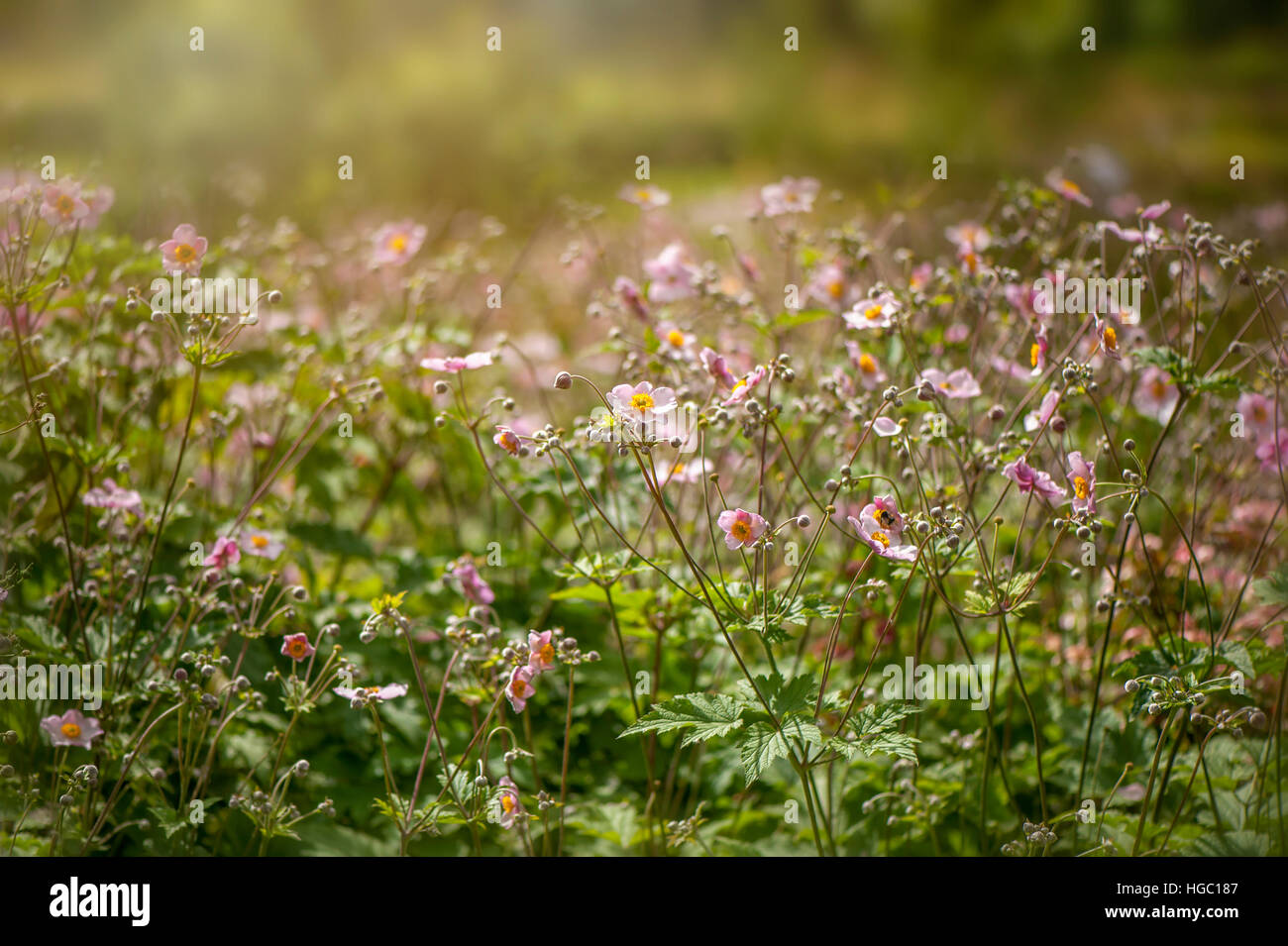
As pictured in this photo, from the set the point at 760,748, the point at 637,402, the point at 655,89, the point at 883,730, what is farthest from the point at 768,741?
the point at 655,89

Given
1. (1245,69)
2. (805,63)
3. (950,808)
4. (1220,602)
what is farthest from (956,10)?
(950,808)

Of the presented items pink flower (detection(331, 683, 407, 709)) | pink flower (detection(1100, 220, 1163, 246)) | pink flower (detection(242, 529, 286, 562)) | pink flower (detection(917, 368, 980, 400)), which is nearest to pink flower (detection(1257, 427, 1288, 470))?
pink flower (detection(1100, 220, 1163, 246))

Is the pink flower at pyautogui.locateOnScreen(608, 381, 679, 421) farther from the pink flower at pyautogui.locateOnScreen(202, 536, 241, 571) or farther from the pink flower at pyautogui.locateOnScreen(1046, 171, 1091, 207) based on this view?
the pink flower at pyautogui.locateOnScreen(1046, 171, 1091, 207)

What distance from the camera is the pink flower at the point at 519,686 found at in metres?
1.39

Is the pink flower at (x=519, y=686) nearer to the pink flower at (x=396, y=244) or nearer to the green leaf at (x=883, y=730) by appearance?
the green leaf at (x=883, y=730)

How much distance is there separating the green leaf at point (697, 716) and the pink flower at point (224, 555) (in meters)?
0.70

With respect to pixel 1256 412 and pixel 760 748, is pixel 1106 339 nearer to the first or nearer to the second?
pixel 1256 412

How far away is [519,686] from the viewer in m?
1.41

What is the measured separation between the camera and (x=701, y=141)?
354 inches

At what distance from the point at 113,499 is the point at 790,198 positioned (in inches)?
51.8

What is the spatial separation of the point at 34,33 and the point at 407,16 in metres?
3.06

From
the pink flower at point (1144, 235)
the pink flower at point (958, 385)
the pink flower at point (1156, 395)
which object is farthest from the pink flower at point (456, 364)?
the pink flower at point (1156, 395)

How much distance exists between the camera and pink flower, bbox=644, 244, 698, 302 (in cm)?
201
